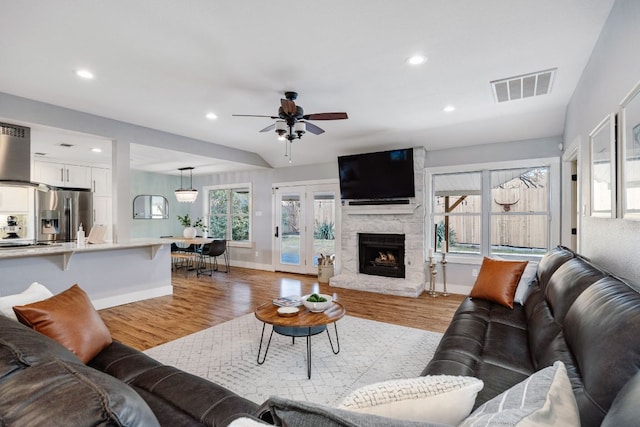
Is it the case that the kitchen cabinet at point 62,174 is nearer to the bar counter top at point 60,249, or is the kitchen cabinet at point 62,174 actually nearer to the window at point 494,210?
the bar counter top at point 60,249

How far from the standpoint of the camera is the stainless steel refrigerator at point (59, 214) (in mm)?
5816

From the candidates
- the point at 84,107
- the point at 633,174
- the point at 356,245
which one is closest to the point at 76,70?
A: the point at 84,107

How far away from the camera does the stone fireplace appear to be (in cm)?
529

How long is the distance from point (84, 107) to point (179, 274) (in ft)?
13.2

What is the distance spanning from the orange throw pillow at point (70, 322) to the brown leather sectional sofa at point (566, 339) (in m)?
1.77

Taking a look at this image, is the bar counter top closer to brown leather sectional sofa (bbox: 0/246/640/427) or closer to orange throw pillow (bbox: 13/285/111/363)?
orange throw pillow (bbox: 13/285/111/363)

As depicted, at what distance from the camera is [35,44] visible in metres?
2.47

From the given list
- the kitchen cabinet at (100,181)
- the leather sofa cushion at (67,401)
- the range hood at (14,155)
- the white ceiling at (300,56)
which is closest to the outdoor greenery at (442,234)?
the white ceiling at (300,56)

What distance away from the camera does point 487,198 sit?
16.5 feet

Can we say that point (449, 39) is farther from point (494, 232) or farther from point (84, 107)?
point (84, 107)

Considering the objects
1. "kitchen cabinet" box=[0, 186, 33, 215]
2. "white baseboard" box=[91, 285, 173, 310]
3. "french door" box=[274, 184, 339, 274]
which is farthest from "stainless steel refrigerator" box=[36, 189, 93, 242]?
"french door" box=[274, 184, 339, 274]

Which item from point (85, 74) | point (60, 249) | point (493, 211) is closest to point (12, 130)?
point (60, 249)

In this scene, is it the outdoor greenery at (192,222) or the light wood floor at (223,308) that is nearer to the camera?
the light wood floor at (223,308)

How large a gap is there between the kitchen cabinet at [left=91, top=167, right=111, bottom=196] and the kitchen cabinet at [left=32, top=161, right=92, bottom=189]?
73 millimetres
